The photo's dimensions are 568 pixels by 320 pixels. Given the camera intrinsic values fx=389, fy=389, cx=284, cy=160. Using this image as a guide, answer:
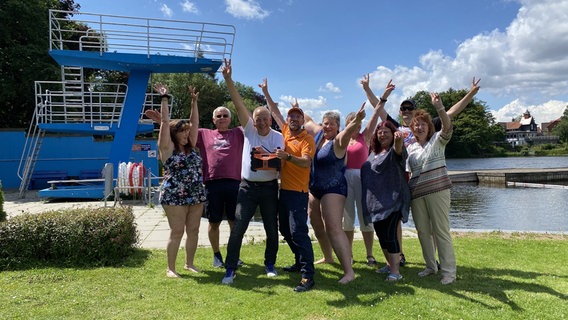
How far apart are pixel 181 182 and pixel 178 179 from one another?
54 mm

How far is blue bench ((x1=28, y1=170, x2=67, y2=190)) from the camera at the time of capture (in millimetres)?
19234

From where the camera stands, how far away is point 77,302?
418cm

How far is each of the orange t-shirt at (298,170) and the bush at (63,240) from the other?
2.87 m

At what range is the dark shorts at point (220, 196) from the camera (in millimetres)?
5324

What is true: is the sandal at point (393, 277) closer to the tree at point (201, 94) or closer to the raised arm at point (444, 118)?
the raised arm at point (444, 118)

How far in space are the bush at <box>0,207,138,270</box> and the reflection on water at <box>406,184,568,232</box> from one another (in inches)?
311

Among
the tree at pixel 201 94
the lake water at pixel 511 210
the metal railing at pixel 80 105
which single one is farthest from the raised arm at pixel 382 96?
the tree at pixel 201 94

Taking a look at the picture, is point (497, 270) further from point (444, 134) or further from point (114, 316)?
point (114, 316)

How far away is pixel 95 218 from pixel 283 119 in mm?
3227

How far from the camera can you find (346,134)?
179 inches

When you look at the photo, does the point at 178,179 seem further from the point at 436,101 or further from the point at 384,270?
the point at 436,101

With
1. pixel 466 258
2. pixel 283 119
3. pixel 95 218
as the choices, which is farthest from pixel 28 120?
pixel 466 258

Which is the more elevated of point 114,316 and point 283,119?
point 283,119

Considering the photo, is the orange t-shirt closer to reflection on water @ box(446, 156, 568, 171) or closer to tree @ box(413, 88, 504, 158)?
reflection on water @ box(446, 156, 568, 171)
